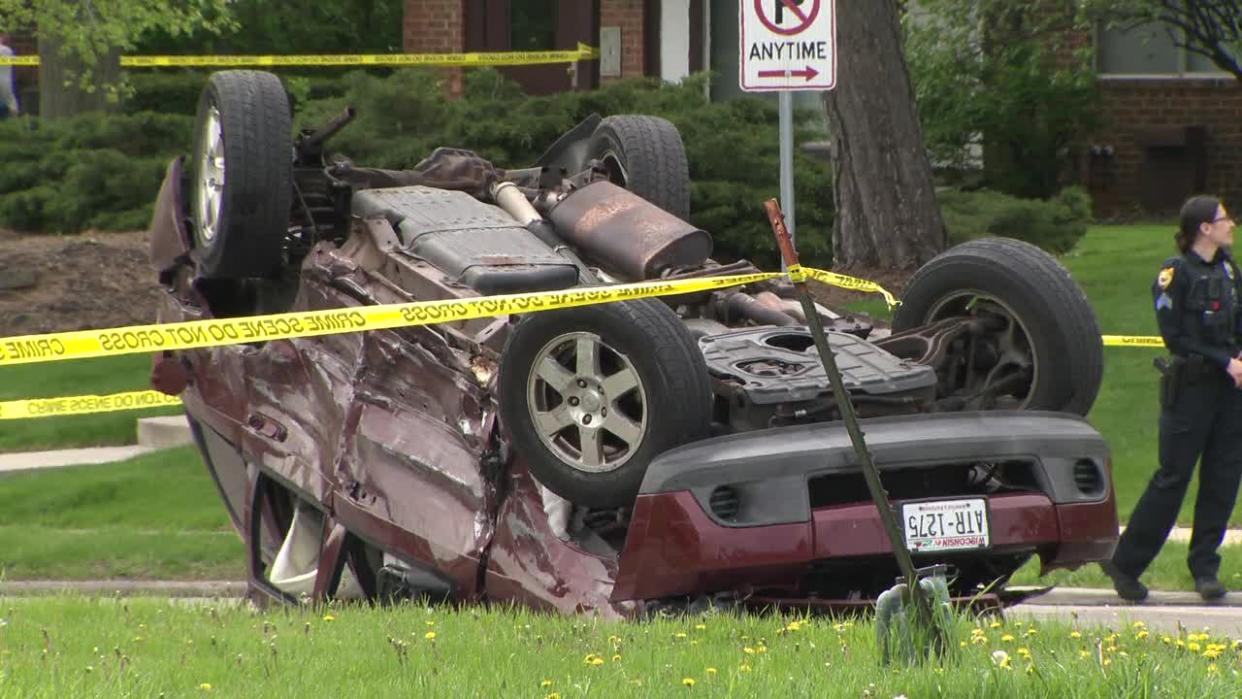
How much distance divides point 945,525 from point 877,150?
32.3 ft

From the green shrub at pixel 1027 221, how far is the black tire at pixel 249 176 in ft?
28.5

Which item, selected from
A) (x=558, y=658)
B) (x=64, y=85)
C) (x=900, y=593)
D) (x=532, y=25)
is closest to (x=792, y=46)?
(x=558, y=658)

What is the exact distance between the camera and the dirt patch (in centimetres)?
1580

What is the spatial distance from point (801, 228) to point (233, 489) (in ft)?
29.8

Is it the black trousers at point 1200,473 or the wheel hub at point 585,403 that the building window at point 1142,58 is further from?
the wheel hub at point 585,403

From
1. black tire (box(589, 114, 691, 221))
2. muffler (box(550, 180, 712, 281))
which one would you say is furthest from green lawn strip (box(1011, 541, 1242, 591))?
muffler (box(550, 180, 712, 281))

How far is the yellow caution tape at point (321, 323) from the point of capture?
6.57 metres

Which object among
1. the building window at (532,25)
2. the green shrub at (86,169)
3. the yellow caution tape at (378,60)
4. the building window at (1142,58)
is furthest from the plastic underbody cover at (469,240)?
the building window at (1142,58)

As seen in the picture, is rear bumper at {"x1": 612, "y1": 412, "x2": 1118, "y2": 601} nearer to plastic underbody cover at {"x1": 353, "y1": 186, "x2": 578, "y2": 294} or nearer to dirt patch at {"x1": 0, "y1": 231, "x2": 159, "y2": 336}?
plastic underbody cover at {"x1": 353, "y1": 186, "x2": 578, "y2": 294}

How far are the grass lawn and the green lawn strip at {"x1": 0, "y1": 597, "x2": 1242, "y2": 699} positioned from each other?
3.78 m

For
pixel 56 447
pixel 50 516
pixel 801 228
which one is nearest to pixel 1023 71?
pixel 801 228

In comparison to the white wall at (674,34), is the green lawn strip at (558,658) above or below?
below

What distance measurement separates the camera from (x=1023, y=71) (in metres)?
23.3

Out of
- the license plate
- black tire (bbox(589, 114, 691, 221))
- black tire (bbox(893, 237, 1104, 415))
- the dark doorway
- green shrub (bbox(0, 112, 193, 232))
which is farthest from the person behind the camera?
the dark doorway
